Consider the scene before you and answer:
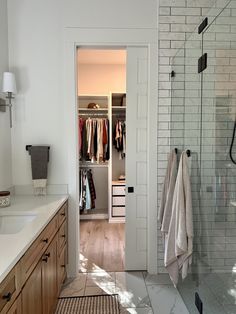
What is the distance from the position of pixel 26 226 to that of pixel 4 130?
128 centimetres

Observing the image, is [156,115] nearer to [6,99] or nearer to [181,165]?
[181,165]

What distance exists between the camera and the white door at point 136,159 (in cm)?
285

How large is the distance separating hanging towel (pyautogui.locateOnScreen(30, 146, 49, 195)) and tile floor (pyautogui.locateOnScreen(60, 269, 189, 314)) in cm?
109

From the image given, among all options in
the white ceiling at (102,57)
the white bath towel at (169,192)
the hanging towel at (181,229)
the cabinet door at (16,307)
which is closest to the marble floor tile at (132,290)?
the hanging towel at (181,229)

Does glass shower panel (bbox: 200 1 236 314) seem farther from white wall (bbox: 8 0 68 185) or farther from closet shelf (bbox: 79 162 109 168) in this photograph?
closet shelf (bbox: 79 162 109 168)

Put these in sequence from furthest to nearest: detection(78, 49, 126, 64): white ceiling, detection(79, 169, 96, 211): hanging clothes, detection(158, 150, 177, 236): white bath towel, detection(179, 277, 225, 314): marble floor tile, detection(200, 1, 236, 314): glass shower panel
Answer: detection(79, 169, 96, 211): hanging clothes < detection(78, 49, 126, 64): white ceiling < detection(158, 150, 177, 236): white bath towel < detection(200, 1, 236, 314): glass shower panel < detection(179, 277, 225, 314): marble floor tile

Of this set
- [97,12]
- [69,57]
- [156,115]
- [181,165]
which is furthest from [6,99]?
[181,165]

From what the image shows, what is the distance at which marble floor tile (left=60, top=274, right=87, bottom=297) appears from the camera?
2.54 metres

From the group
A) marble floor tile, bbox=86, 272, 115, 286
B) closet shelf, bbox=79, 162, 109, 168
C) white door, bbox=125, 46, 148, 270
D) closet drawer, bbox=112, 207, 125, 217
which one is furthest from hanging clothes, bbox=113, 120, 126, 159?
marble floor tile, bbox=86, 272, 115, 286

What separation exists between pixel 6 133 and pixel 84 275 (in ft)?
5.76

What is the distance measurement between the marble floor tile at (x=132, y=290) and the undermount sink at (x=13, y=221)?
1.18 metres

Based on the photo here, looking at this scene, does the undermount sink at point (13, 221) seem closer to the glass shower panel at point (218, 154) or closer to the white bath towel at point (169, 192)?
the white bath towel at point (169, 192)

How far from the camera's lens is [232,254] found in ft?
7.04

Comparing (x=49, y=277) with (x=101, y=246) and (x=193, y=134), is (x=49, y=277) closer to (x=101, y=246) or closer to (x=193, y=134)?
(x=193, y=134)
